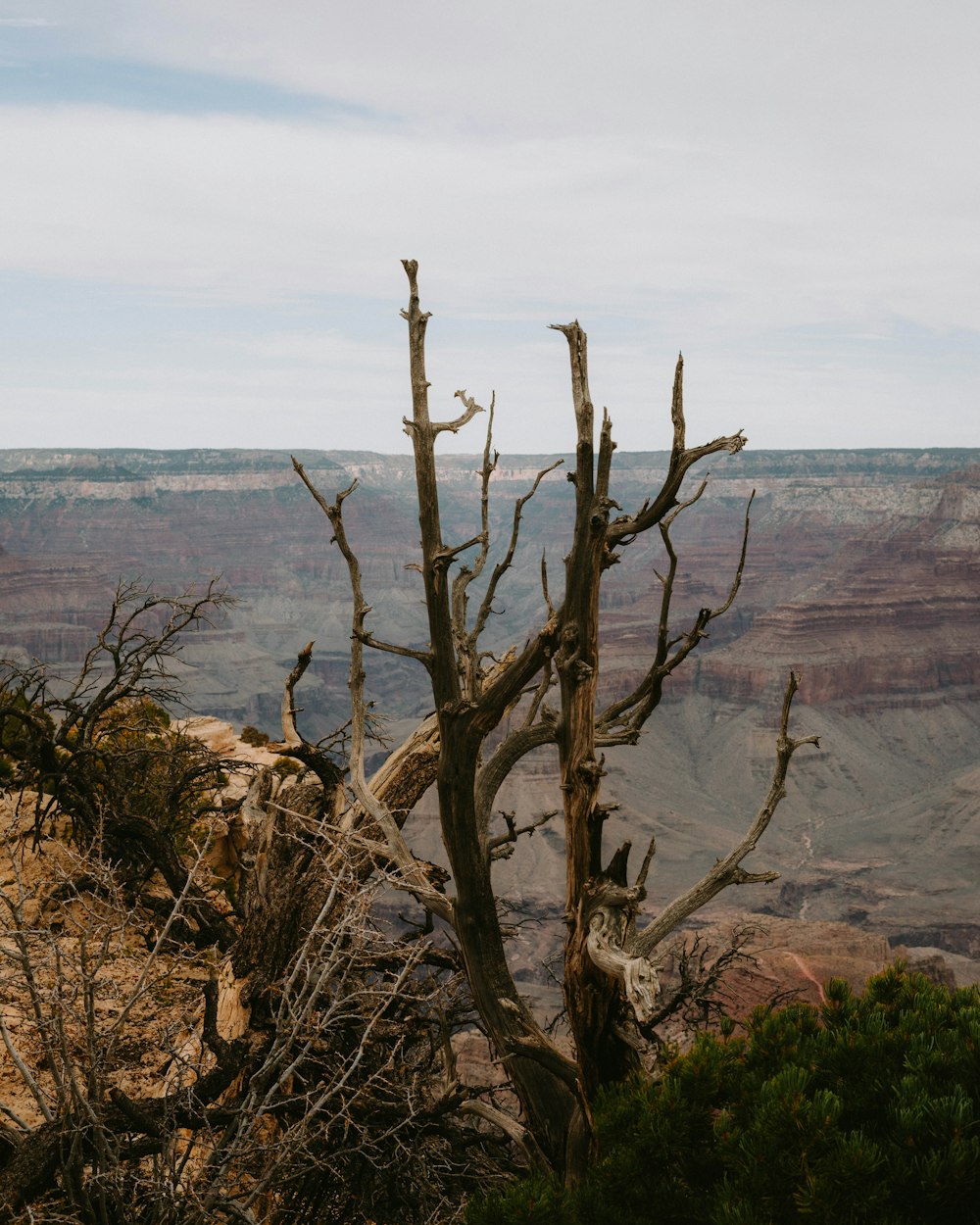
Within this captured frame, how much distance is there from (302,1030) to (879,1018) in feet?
14.5

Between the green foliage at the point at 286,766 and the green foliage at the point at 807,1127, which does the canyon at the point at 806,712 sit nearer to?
the green foliage at the point at 286,766

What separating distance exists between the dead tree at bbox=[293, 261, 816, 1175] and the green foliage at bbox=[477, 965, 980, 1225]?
26.8 inches

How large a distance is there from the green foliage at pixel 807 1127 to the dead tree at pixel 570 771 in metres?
0.68

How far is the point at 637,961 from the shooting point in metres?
6.25

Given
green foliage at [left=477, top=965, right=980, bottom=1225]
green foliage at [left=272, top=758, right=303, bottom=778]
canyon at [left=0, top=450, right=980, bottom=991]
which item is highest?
green foliage at [left=477, top=965, right=980, bottom=1225]

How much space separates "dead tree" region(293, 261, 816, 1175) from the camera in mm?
7008

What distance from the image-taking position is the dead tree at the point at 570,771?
23.0 ft

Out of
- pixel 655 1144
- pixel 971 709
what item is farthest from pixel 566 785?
pixel 971 709

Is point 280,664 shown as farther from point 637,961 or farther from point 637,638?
point 637,961

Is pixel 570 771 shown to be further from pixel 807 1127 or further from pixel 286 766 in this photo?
pixel 286 766

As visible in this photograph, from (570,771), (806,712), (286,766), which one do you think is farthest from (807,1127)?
(806,712)

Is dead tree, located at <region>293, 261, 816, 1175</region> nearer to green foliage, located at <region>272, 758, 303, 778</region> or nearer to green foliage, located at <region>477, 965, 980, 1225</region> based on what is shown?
green foliage, located at <region>477, 965, 980, 1225</region>

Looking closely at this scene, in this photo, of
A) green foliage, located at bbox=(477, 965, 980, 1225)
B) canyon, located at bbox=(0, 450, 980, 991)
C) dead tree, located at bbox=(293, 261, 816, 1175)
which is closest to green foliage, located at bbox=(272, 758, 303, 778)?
dead tree, located at bbox=(293, 261, 816, 1175)

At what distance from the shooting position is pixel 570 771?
7402 millimetres
